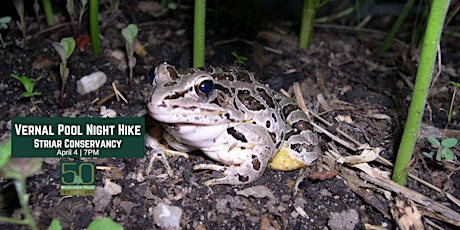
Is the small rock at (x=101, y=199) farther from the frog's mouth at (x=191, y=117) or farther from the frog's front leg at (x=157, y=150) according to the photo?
the frog's mouth at (x=191, y=117)

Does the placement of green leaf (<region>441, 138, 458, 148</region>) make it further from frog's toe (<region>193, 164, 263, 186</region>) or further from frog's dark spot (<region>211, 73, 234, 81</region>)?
frog's dark spot (<region>211, 73, 234, 81</region>)

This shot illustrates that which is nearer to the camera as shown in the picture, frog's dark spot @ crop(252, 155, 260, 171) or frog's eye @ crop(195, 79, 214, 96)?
frog's eye @ crop(195, 79, 214, 96)

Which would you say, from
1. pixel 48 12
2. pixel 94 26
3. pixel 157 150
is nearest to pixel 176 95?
pixel 157 150

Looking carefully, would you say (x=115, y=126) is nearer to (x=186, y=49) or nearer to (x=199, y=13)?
(x=199, y=13)

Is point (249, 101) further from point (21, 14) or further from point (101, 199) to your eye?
point (21, 14)

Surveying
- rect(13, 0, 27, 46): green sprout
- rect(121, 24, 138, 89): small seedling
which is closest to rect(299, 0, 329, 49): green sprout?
rect(121, 24, 138, 89): small seedling

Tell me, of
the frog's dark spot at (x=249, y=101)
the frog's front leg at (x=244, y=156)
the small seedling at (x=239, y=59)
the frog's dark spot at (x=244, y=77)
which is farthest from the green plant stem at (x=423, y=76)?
the small seedling at (x=239, y=59)

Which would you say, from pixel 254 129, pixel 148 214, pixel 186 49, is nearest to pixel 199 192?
pixel 148 214
